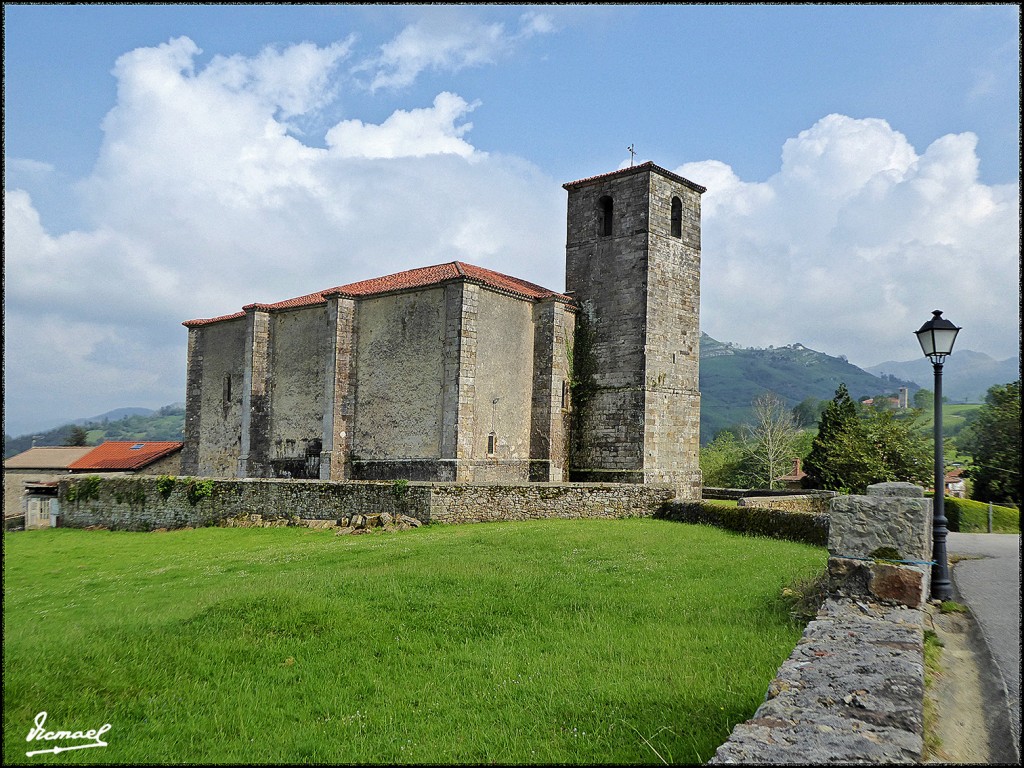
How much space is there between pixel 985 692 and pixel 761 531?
39.6ft

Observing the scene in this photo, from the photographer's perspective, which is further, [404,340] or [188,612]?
[404,340]

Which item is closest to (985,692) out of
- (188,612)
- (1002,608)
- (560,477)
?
(1002,608)

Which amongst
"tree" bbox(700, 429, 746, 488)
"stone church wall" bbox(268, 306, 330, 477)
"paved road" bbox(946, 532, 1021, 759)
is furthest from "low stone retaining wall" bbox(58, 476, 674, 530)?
"tree" bbox(700, 429, 746, 488)

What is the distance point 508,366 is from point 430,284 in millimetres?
4260

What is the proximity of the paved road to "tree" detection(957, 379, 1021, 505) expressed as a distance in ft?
15.9

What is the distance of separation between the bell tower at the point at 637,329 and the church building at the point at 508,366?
0.19ft

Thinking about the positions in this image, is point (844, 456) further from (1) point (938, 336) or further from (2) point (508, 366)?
(1) point (938, 336)

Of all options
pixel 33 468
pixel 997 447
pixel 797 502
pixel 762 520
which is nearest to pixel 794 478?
pixel 997 447

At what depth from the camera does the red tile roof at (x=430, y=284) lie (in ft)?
80.2

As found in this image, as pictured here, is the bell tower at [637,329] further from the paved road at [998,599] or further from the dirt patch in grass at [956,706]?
the dirt patch in grass at [956,706]

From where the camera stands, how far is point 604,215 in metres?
28.0

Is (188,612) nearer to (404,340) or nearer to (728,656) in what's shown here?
(728,656)

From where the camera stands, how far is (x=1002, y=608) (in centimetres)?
786

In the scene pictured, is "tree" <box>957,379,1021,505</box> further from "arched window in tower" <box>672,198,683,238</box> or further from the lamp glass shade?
"arched window in tower" <box>672,198,683,238</box>
